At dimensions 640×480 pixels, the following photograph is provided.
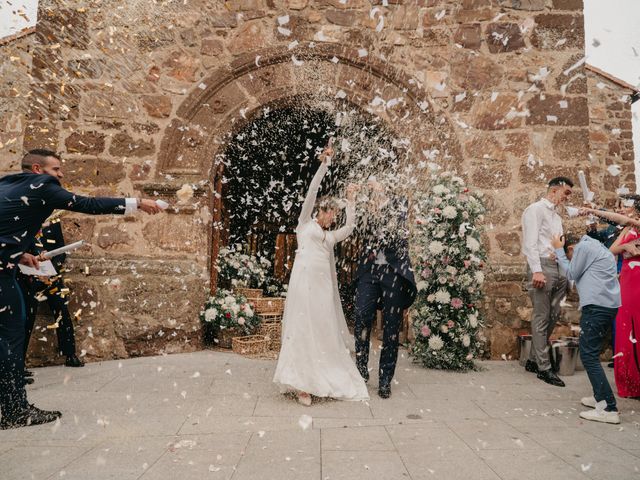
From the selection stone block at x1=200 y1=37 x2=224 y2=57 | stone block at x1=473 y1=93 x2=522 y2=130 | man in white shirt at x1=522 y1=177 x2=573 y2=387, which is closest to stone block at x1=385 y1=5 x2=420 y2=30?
stone block at x1=473 y1=93 x2=522 y2=130

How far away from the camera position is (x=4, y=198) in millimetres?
2854

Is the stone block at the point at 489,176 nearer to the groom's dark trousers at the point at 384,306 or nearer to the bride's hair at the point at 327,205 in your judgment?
the groom's dark trousers at the point at 384,306

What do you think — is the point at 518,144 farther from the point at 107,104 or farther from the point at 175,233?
the point at 107,104

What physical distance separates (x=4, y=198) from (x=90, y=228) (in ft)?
8.17

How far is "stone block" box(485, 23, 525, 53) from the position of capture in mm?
5465

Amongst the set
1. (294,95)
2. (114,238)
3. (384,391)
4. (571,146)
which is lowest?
(384,391)

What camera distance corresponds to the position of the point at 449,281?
4.70m

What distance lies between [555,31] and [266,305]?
17.0ft

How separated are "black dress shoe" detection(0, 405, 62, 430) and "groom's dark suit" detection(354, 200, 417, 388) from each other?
2453mm

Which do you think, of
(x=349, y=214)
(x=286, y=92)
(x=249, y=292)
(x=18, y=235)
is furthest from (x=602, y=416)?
(x=286, y=92)

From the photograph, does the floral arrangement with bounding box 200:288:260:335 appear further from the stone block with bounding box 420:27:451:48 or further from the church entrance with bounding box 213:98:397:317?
the stone block with bounding box 420:27:451:48

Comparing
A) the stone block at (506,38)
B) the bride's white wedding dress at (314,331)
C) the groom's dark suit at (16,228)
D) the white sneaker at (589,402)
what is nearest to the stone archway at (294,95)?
the stone block at (506,38)

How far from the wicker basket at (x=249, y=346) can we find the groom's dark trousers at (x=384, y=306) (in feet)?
5.37

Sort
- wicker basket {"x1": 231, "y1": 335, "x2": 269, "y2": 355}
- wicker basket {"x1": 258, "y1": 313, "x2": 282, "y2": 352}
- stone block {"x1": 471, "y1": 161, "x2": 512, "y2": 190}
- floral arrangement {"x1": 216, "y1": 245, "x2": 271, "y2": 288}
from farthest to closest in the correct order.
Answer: floral arrangement {"x1": 216, "y1": 245, "x2": 271, "y2": 288} → wicker basket {"x1": 258, "y1": 313, "x2": 282, "y2": 352} → stone block {"x1": 471, "y1": 161, "x2": 512, "y2": 190} → wicker basket {"x1": 231, "y1": 335, "x2": 269, "y2": 355}
